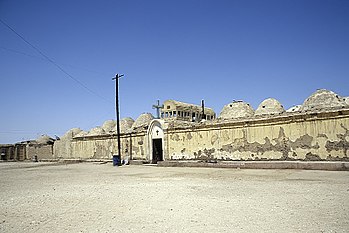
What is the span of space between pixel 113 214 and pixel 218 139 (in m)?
14.4

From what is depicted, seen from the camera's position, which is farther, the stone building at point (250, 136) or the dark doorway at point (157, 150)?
the dark doorway at point (157, 150)

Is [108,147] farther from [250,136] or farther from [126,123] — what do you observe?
[250,136]

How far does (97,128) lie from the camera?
3925 cm

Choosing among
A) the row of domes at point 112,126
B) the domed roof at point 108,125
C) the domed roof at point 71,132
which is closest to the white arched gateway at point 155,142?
the row of domes at point 112,126

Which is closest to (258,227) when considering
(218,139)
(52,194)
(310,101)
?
(52,194)

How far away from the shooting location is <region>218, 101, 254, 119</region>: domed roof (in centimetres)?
2596

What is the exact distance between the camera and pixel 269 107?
84.0ft

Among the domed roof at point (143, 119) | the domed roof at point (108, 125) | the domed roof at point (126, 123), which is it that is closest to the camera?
the domed roof at point (143, 119)

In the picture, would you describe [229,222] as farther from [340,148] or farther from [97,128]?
[97,128]

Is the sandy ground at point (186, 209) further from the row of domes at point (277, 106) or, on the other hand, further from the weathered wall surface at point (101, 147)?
the weathered wall surface at point (101, 147)

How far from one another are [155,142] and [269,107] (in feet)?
34.4

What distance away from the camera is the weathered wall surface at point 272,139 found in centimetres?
1489

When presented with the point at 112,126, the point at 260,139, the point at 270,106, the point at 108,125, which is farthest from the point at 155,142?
the point at 108,125

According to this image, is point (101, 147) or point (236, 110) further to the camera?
point (101, 147)
